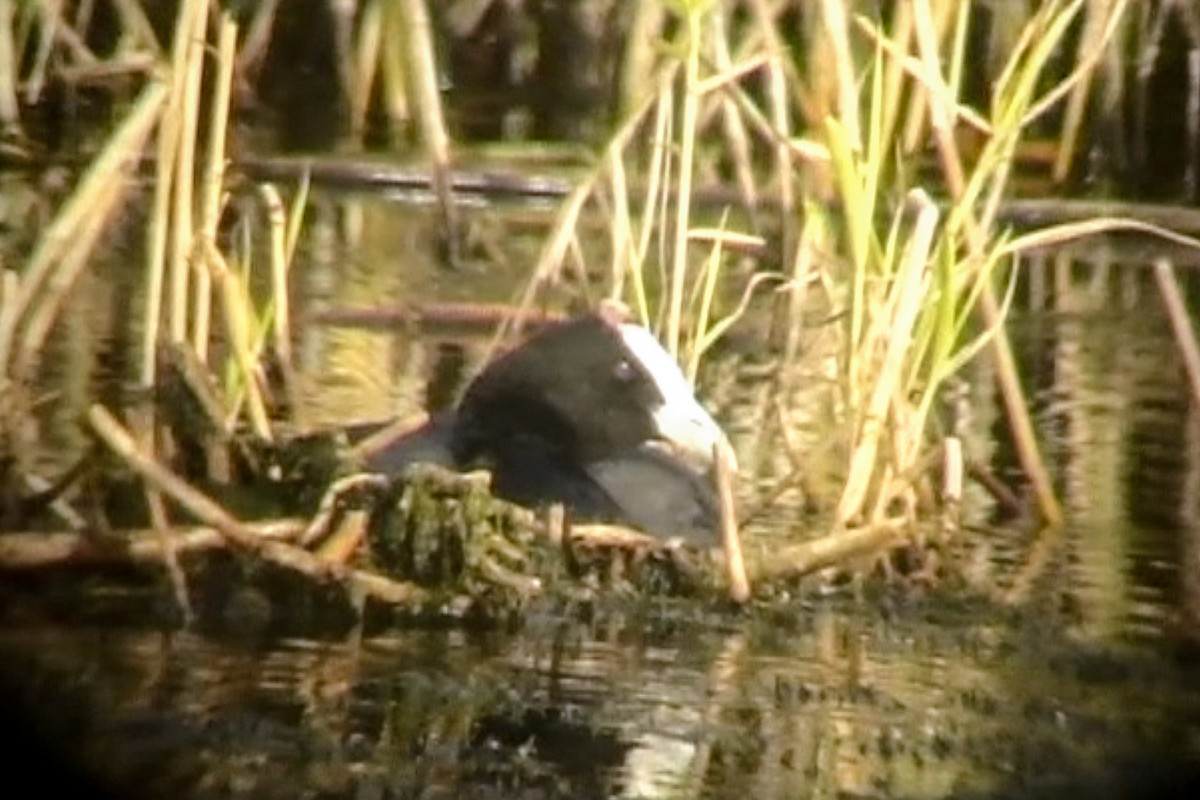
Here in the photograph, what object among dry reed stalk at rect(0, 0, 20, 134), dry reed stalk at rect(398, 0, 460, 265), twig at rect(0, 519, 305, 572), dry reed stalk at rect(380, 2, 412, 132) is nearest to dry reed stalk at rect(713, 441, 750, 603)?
twig at rect(0, 519, 305, 572)

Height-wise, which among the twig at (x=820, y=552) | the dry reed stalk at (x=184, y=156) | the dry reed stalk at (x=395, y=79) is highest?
the dry reed stalk at (x=184, y=156)

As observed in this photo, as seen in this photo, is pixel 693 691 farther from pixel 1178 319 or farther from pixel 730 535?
pixel 1178 319

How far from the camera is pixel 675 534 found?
3.83 m

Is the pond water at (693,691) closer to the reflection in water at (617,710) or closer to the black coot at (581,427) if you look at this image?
the reflection in water at (617,710)

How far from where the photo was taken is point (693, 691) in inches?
139

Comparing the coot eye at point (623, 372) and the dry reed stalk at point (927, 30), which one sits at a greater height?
the dry reed stalk at point (927, 30)

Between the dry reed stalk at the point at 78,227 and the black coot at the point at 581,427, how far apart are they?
366mm

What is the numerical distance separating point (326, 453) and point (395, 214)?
252 centimetres

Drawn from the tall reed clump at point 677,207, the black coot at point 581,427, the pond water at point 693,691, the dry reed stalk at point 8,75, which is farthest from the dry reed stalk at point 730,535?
the dry reed stalk at point 8,75

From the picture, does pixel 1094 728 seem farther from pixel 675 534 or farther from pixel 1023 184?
pixel 1023 184

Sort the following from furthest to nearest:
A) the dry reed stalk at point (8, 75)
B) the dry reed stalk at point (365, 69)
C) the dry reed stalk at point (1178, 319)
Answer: the dry reed stalk at point (365, 69) < the dry reed stalk at point (8, 75) < the dry reed stalk at point (1178, 319)

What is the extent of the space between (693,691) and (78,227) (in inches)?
32.4

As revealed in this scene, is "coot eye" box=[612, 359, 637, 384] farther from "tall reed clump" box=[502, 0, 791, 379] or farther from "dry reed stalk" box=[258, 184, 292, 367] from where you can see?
"dry reed stalk" box=[258, 184, 292, 367]

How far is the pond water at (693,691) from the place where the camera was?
325cm
